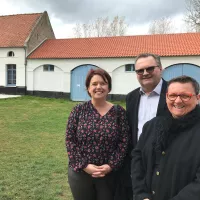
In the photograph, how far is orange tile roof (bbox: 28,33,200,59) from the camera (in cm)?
1853

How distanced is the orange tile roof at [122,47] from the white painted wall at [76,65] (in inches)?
14.7

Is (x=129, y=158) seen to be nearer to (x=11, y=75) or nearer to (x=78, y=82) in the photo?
(x=78, y=82)

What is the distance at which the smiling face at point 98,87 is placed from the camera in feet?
8.45

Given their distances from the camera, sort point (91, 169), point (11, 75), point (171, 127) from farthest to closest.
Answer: point (11, 75) < point (91, 169) < point (171, 127)

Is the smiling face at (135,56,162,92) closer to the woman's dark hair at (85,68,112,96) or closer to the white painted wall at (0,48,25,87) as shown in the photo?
the woman's dark hair at (85,68,112,96)

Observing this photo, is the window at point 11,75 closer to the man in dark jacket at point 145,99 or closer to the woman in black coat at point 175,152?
the man in dark jacket at point 145,99

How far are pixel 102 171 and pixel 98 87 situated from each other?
32.7 inches

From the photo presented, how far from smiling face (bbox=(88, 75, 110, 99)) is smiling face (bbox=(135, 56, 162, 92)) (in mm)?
375

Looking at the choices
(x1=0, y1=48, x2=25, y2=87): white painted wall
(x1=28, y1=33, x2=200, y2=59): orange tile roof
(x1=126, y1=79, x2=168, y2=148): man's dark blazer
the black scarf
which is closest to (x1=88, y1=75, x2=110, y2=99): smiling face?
(x1=126, y1=79, x2=168, y2=148): man's dark blazer

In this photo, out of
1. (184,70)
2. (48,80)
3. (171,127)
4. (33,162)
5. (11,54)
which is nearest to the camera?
(171,127)

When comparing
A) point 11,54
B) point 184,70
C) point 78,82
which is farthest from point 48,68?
point 184,70

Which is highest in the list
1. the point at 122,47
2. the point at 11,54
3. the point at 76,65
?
the point at 122,47

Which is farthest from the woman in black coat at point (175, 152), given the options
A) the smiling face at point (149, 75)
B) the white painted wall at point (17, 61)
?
the white painted wall at point (17, 61)

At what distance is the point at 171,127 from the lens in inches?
75.1
